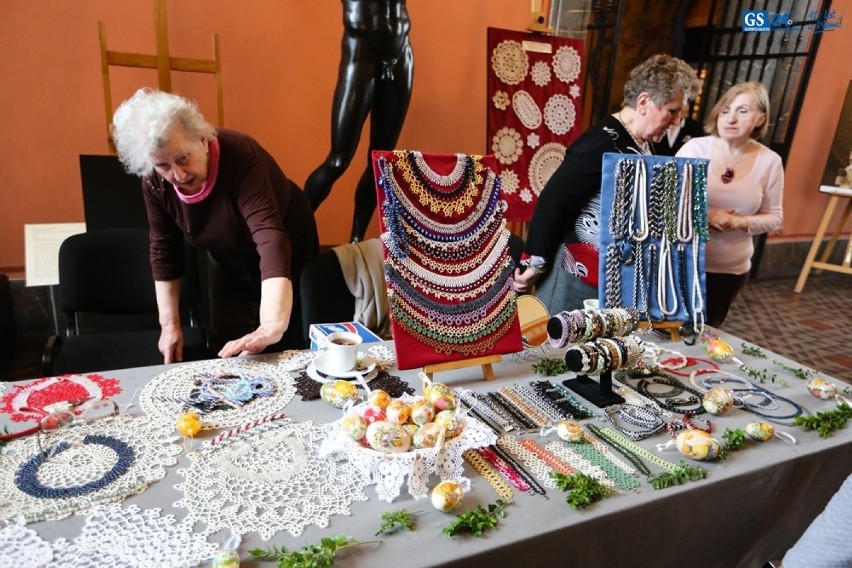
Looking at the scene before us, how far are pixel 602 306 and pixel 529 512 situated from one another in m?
0.81

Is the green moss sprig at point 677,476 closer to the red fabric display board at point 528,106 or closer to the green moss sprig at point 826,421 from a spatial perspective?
the green moss sprig at point 826,421

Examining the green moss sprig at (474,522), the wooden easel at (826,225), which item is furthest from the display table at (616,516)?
the wooden easel at (826,225)

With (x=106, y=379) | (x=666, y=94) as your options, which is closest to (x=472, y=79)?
(x=666, y=94)

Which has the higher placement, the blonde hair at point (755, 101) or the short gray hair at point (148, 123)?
the blonde hair at point (755, 101)

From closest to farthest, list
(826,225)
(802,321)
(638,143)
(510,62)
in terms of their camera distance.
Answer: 1. (638,143)
2. (510,62)
3. (802,321)
4. (826,225)

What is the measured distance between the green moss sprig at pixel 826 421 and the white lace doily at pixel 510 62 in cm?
247

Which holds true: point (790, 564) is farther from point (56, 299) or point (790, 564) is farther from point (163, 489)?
point (56, 299)

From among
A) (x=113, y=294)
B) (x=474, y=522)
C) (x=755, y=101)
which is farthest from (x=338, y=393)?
(x=755, y=101)

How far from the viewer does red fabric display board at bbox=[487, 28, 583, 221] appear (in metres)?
3.13

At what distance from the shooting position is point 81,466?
0.91 meters

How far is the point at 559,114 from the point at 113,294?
2656 mm

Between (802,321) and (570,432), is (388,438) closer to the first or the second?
(570,432)

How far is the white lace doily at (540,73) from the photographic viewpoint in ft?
10.5

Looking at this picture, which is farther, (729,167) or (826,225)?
(826,225)
